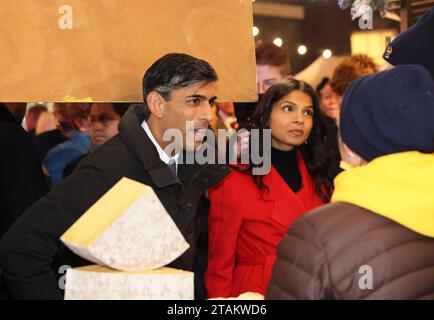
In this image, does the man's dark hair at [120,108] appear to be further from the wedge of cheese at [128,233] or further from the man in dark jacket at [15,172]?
the wedge of cheese at [128,233]

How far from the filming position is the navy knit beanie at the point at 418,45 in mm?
2443

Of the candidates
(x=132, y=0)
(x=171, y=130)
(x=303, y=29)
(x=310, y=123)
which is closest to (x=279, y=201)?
(x=310, y=123)

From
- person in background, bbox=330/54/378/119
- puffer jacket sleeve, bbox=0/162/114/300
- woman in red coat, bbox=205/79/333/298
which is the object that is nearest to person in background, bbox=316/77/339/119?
person in background, bbox=330/54/378/119

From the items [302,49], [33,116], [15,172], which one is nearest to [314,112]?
[15,172]

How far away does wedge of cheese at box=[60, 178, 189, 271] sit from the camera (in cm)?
165

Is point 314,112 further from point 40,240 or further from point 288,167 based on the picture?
point 40,240

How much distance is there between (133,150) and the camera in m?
2.49

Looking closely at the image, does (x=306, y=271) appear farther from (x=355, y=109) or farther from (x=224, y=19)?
(x=224, y=19)

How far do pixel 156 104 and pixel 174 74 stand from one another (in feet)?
0.46

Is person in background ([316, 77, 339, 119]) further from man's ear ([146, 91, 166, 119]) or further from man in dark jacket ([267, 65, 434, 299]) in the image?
man in dark jacket ([267, 65, 434, 299])

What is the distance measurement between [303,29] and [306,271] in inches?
199

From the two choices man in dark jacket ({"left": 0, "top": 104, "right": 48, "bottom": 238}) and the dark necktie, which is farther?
man in dark jacket ({"left": 0, "top": 104, "right": 48, "bottom": 238})

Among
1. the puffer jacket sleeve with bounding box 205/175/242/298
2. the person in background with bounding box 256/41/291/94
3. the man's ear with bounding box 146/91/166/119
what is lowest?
the puffer jacket sleeve with bounding box 205/175/242/298

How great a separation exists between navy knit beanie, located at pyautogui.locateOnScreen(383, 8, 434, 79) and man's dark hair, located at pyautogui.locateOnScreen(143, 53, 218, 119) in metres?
0.68
